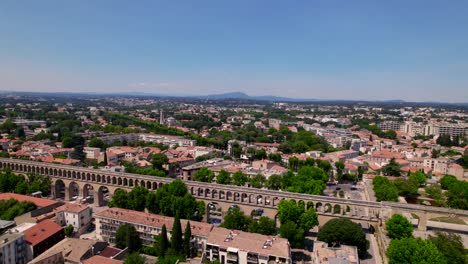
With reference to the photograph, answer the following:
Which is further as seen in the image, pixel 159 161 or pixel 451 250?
pixel 159 161

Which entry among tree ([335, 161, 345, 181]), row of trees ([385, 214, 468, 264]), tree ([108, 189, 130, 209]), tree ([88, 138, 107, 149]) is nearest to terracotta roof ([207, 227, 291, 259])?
row of trees ([385, 214, 468, 264])

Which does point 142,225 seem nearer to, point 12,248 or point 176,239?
point 176,239

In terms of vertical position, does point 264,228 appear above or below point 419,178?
below

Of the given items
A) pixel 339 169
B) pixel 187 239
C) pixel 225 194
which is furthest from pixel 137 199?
pixel 339 169

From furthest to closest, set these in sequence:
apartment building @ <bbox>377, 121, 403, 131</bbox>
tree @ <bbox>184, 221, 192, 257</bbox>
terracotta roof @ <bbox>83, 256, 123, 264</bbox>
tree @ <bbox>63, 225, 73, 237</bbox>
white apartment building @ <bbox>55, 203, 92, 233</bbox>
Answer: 1. apartment building @ <bbox>377, 121, 403, 131</bbox>
2. white apartment building @ <bbox>55, 203, 92, 233</bbox>
3. tree @ <bbox>63, 225, 73, 237</bbox>
4. tree @ <bbox>184, 221, 192, 257</bbox>
5. terracotta roof @ <bbox>83, 256, 123, 264</bbox>

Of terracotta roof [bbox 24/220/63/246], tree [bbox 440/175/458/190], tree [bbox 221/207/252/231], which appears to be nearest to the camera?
terracotta roof [bbox 24/220/63/246]

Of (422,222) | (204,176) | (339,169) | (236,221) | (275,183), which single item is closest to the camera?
(236,221)

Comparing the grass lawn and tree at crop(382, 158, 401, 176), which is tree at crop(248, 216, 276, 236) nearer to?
the grass lawn
